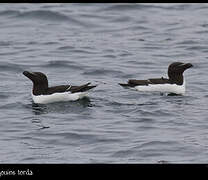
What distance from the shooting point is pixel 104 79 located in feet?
65.7

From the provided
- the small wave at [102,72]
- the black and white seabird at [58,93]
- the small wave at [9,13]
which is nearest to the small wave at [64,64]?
the small wave at [102,72]

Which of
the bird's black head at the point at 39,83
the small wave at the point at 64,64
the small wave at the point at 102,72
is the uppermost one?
the bird's black head at the point at 39,83

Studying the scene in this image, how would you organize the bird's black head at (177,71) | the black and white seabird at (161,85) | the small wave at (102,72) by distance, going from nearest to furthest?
the black and white seabird at (161,85)
the bird's black head at (177,71)
the small wave at (102,72)

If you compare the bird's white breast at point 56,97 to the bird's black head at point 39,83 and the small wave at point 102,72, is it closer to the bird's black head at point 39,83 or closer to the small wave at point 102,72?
the bird's black head at point 39,83

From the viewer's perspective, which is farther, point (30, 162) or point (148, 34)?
point (148, 34)

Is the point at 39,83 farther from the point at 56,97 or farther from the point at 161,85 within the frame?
the point at 161,85

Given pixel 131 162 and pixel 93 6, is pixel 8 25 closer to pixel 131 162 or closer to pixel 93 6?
pixel 93 6

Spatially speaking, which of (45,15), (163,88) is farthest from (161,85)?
(45,15)

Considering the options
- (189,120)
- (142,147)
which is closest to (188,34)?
(189,120)

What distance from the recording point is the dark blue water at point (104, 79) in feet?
46.6

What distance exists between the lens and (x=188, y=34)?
24797 mm

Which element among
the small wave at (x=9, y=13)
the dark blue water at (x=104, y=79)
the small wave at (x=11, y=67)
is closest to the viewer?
the dark blue water at (x=104, y=79)

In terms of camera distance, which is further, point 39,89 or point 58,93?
point 39,89

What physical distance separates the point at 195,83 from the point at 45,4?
10195 millimetres
